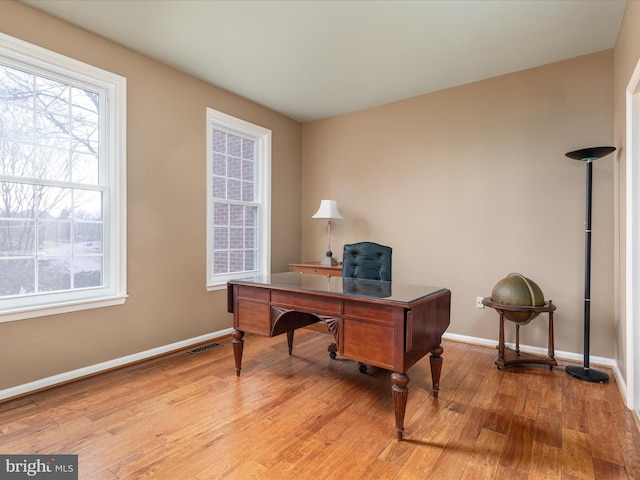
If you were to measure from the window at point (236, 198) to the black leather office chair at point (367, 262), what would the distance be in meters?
1.53

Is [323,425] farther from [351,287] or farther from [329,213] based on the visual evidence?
[329,213]

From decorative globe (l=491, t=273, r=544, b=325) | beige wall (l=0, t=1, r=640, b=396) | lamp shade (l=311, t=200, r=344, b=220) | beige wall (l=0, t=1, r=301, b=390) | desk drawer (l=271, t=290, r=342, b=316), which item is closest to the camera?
desk drawer (l=271, t=290, r=342, b=316)

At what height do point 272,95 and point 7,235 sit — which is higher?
point 272,95

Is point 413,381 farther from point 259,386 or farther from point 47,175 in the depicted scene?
point 47,175

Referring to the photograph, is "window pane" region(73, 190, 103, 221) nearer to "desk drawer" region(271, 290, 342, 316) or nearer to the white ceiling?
the white ceiling

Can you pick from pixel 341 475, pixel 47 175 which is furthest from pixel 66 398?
pixel 341 475

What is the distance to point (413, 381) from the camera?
8.77 ft

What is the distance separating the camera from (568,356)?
310cm

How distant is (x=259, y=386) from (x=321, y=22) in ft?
9.15

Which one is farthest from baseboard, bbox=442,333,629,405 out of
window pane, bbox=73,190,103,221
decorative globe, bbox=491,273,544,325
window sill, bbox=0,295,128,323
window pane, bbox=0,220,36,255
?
window pane, bbox=0,220,36,255

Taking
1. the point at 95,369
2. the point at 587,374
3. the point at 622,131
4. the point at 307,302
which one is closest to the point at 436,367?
the point at 307,302

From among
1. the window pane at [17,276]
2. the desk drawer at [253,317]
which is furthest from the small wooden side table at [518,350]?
the window pane at [17,276]

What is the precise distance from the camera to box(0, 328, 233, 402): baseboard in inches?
93.4
